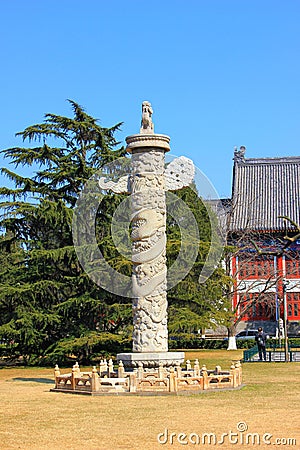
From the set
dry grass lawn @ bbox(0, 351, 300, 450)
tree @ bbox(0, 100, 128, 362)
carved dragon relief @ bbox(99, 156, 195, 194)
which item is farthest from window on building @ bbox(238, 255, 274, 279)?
dry grass lawn @ bbox(0, 351, 300, 450)

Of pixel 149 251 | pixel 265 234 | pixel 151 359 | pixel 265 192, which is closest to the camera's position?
pixel 151 359

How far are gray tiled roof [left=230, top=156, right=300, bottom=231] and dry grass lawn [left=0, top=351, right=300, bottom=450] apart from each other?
1078 inches

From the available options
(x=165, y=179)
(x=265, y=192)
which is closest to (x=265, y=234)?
(x=265, y=192)

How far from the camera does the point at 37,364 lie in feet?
87.7

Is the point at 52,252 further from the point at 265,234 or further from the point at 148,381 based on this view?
the point at 265,234

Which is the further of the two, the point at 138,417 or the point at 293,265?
the point at 293,265

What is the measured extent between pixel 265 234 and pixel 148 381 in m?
27.0

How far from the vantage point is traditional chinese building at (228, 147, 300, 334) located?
3841 centimetres

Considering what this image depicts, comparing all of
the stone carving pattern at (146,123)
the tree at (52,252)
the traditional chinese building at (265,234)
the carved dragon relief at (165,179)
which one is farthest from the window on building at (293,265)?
the stone carving pattern at (146,123)

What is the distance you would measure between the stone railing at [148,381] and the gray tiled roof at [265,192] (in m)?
27.3

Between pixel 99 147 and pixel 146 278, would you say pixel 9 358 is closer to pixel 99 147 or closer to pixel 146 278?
pixel 99 147

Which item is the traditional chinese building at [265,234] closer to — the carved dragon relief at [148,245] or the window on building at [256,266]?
the window on building at [256,266]

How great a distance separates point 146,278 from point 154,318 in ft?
3.03

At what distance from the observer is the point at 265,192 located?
46.0 m
